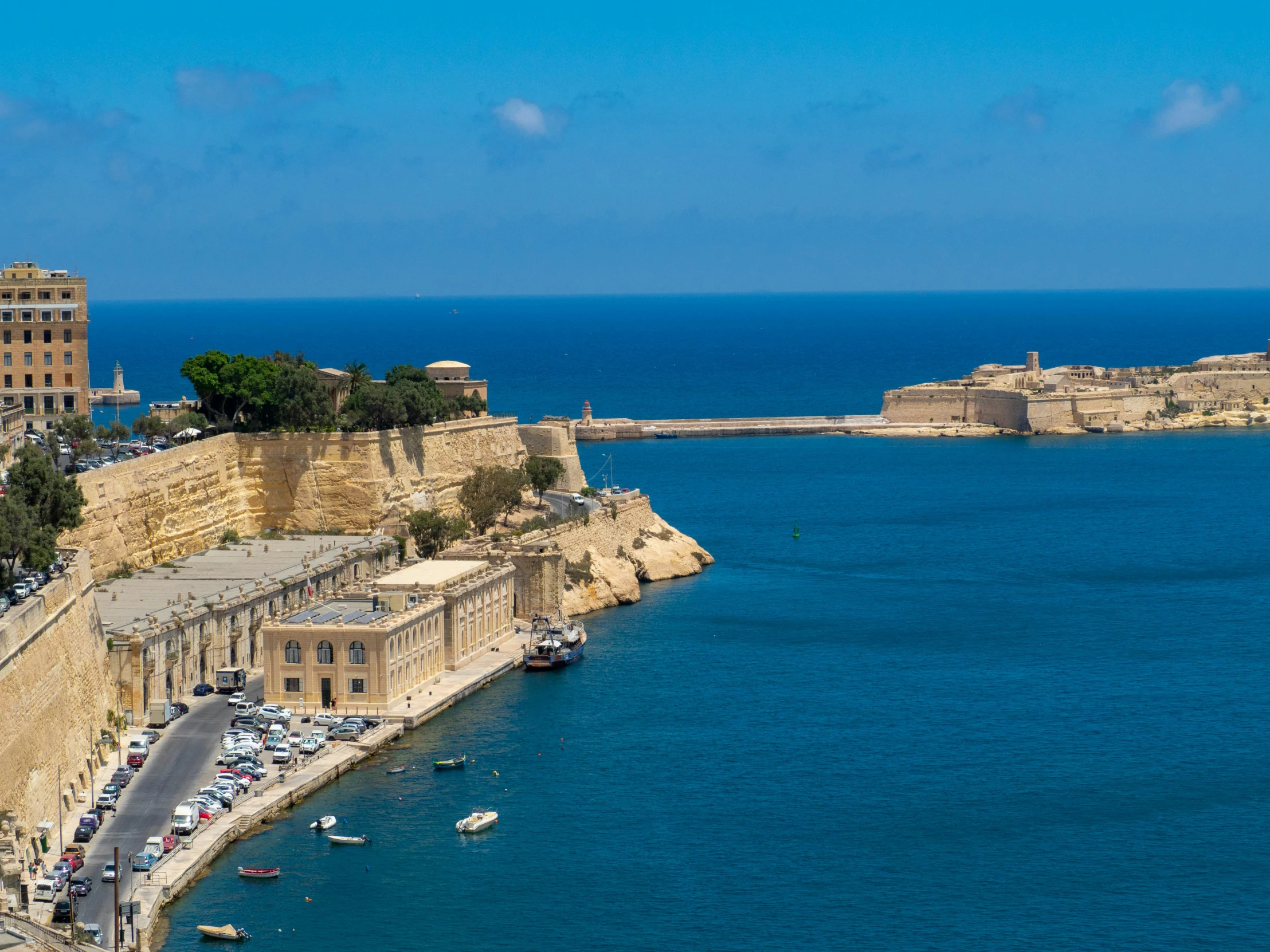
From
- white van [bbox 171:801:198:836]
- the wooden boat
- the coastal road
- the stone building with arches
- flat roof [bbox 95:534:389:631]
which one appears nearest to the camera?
the coastal road

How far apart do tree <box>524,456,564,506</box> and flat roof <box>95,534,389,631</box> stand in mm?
9544

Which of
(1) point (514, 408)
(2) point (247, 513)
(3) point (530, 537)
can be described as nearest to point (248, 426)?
(2) point (247, 513)

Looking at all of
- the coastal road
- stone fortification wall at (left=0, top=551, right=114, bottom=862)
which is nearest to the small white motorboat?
the coastal road

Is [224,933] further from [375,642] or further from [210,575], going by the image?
[210,575]

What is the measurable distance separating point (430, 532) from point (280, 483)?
203 inches

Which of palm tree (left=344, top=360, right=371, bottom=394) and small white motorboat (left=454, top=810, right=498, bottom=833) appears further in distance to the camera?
palm tree (left=344, top=360, right=371, bottom=394)

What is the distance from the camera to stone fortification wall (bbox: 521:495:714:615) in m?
63.1

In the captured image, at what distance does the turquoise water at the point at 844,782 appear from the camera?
114ft

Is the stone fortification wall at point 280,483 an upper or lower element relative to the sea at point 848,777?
upper

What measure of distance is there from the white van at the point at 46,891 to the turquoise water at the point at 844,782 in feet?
6.67

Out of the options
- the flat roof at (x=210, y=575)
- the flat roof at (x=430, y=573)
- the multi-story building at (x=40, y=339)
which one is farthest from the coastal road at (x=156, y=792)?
the multi-story building at (x=40, y=339)

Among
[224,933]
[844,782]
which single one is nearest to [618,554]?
[844,782]

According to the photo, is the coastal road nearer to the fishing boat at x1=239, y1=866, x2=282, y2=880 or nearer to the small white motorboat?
the fishing boat at x1=239, y1=866, x2=282, y2=880

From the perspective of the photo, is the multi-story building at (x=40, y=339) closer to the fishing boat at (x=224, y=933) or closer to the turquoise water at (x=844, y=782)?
the turquoise water at (x=844, y=782)
